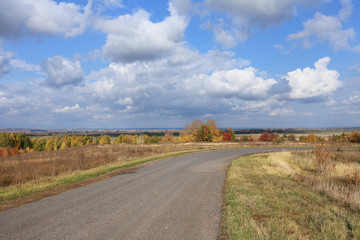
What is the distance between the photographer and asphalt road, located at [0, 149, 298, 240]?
537cm

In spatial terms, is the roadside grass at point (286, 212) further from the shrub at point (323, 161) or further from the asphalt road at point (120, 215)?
the shrub at point (323, 161)

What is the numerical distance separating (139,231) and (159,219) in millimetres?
979

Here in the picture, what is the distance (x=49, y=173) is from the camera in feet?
49.8

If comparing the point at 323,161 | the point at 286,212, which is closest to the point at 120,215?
the point at 286,212

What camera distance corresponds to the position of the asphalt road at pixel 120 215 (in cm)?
537

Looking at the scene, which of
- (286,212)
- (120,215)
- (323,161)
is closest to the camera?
(120,215)

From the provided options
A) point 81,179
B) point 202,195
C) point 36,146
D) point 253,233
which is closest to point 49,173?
point 81,179

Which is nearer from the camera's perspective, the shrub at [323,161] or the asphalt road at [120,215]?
the asphalt road at [120,215]

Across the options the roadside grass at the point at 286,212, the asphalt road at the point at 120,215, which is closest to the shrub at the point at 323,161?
the roadside grass at the point at 286,212

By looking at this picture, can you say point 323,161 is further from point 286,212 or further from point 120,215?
point 120,215

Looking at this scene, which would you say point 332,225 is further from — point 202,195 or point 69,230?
point 69,230

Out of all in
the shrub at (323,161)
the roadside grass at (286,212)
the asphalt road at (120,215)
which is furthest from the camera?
the shrub at (323,161)

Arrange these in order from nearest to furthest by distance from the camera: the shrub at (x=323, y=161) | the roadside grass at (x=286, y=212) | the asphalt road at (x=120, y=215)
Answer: the asphalt road at (x=120, y=215), the roadside grass at (x=286, y=212), the shrub at (x=323, y=161)

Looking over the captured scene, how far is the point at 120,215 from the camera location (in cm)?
663
